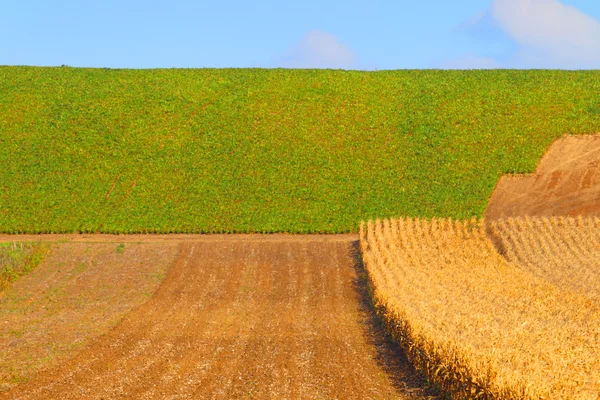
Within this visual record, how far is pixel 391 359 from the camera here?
2019 centimetres

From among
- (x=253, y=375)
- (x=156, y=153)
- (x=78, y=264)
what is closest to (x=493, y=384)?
(x=253, y=375)

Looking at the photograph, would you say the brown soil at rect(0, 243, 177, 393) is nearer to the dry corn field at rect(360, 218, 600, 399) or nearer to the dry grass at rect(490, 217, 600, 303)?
the dry corn field at rect(360, 218, 600, 399)

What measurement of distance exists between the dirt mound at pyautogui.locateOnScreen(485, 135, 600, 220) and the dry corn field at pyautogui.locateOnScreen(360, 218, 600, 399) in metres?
5.64

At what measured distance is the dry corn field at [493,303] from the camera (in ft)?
47.6

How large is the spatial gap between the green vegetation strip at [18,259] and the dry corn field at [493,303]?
55.9ft

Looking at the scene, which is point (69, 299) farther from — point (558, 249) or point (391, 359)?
point (558, 249)

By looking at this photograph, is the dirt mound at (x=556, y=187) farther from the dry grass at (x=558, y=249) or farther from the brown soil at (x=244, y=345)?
the brown soil at (x=244, y=345)

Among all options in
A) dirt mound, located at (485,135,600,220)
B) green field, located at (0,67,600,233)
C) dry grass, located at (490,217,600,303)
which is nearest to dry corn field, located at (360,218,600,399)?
dry grass, located at (490,217,600,303)

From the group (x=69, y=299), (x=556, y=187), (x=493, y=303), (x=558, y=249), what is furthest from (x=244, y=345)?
(x=556, y=187)

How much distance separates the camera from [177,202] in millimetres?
55156

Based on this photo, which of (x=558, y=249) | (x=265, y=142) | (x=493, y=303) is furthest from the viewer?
(x=265, y=142)

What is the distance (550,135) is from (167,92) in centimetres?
3769

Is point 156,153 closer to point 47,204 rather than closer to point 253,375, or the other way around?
point 47,204

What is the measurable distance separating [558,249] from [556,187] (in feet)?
56.1
